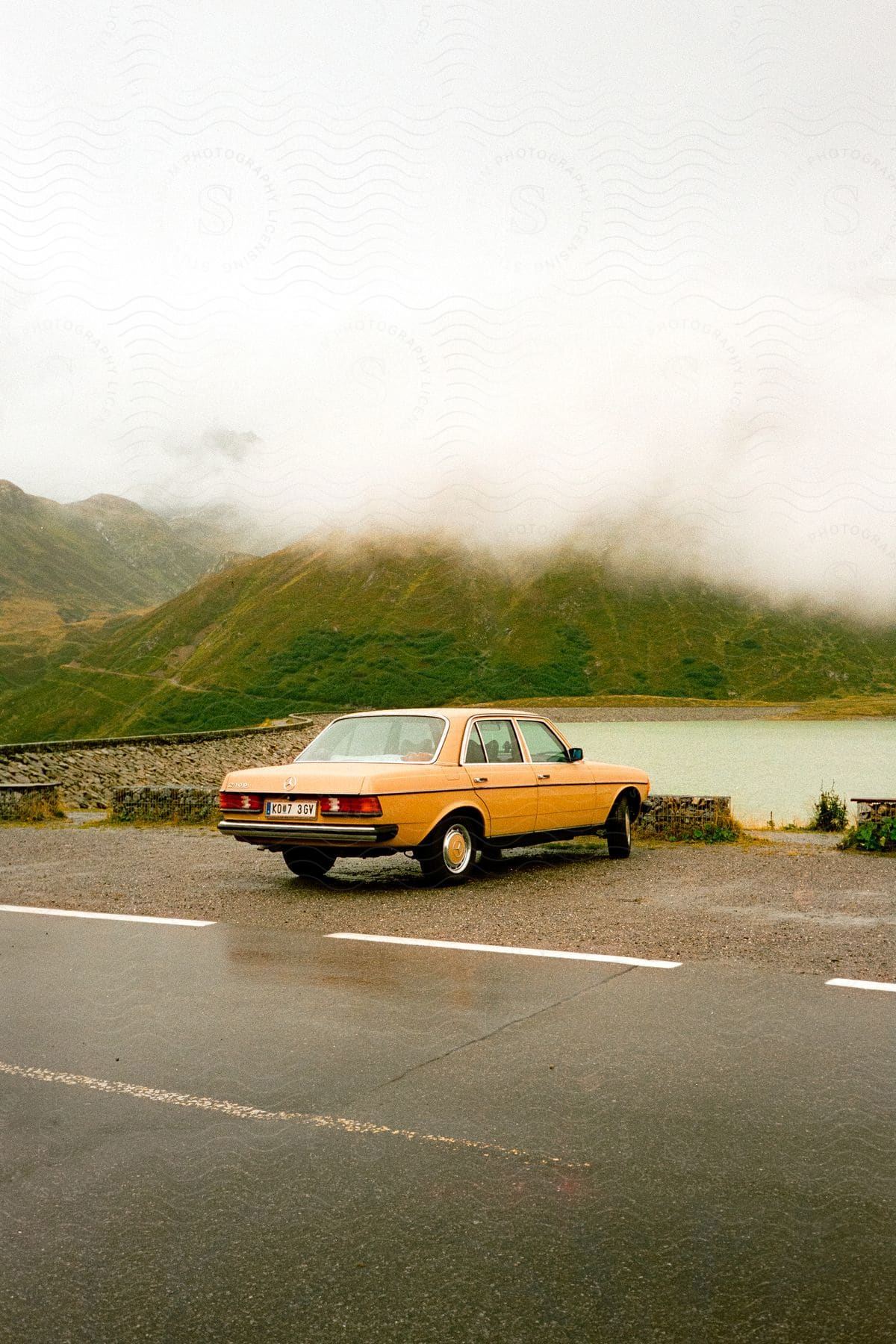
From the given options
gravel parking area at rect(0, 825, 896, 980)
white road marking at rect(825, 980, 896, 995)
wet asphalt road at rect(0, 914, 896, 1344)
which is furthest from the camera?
gravel parking area at rect(0, 825, 896, 980)

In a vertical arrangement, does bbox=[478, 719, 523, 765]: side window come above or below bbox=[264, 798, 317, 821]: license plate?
above

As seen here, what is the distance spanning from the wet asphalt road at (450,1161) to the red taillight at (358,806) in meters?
3.72

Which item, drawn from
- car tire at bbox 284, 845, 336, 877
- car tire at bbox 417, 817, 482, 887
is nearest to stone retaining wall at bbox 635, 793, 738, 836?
car tire at bbox 417, 817, 482, 887

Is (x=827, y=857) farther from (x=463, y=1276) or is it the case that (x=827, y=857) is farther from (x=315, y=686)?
(x=315, y=686)

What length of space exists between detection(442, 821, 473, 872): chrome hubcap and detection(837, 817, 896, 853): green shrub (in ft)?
17.5

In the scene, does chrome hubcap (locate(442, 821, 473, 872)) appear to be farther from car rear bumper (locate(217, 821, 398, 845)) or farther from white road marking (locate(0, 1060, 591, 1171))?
white road marking (locate(0, 1060, 591, 1171))

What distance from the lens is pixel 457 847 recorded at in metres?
11.5

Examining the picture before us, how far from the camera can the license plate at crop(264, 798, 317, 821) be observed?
11.0 meters

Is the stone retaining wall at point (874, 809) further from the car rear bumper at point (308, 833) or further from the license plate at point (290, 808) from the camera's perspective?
the license plate at point (290, 808)

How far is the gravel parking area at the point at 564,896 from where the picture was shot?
326 inches

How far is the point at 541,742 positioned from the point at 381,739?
2152 mm

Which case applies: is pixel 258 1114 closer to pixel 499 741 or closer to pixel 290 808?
pixel 290 808

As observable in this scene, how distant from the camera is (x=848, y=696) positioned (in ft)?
584

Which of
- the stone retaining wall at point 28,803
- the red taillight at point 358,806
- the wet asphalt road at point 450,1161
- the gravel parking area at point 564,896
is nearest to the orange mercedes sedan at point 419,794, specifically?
the red taillight at point 358,806
